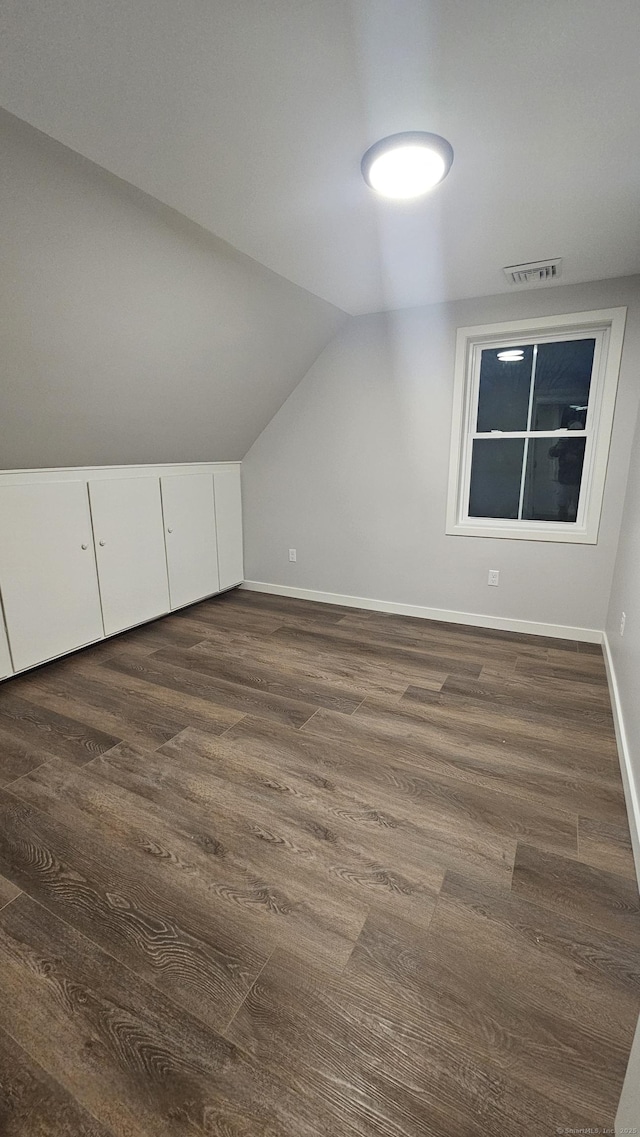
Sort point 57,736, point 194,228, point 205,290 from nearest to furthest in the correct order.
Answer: point 194,228 → point 57,736 → point 205,290

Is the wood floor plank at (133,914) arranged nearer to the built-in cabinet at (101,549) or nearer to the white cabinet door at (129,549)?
the built-in cabinet at (101,549)

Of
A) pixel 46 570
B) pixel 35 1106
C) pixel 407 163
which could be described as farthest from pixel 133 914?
pixel 407 163

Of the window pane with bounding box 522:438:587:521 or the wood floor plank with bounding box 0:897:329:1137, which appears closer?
the wood floor plank with bounding box 0:897:329:1137

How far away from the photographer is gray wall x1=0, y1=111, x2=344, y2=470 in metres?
1.66

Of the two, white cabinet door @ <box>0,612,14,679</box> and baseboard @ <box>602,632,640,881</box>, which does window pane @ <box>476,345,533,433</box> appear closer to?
→ baseboard @ <box>602,632,640,881</box>

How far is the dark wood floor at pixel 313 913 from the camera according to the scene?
96 cm

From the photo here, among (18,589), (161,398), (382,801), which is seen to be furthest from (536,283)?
(18,589)

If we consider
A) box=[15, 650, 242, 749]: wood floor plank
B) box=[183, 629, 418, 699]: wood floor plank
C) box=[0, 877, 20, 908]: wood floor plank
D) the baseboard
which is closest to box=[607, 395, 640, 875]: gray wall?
the baseboard

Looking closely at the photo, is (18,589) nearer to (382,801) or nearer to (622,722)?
(382,801)

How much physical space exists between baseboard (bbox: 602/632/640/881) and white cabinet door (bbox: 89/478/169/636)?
116 inches

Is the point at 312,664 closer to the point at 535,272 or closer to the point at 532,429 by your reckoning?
the point at 532,429

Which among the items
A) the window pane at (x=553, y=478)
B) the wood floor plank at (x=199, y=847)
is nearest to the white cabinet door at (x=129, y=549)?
the wood floor plank at (x=199, y=847)

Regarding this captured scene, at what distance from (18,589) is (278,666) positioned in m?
1.50

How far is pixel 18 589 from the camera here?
2.56 metres
